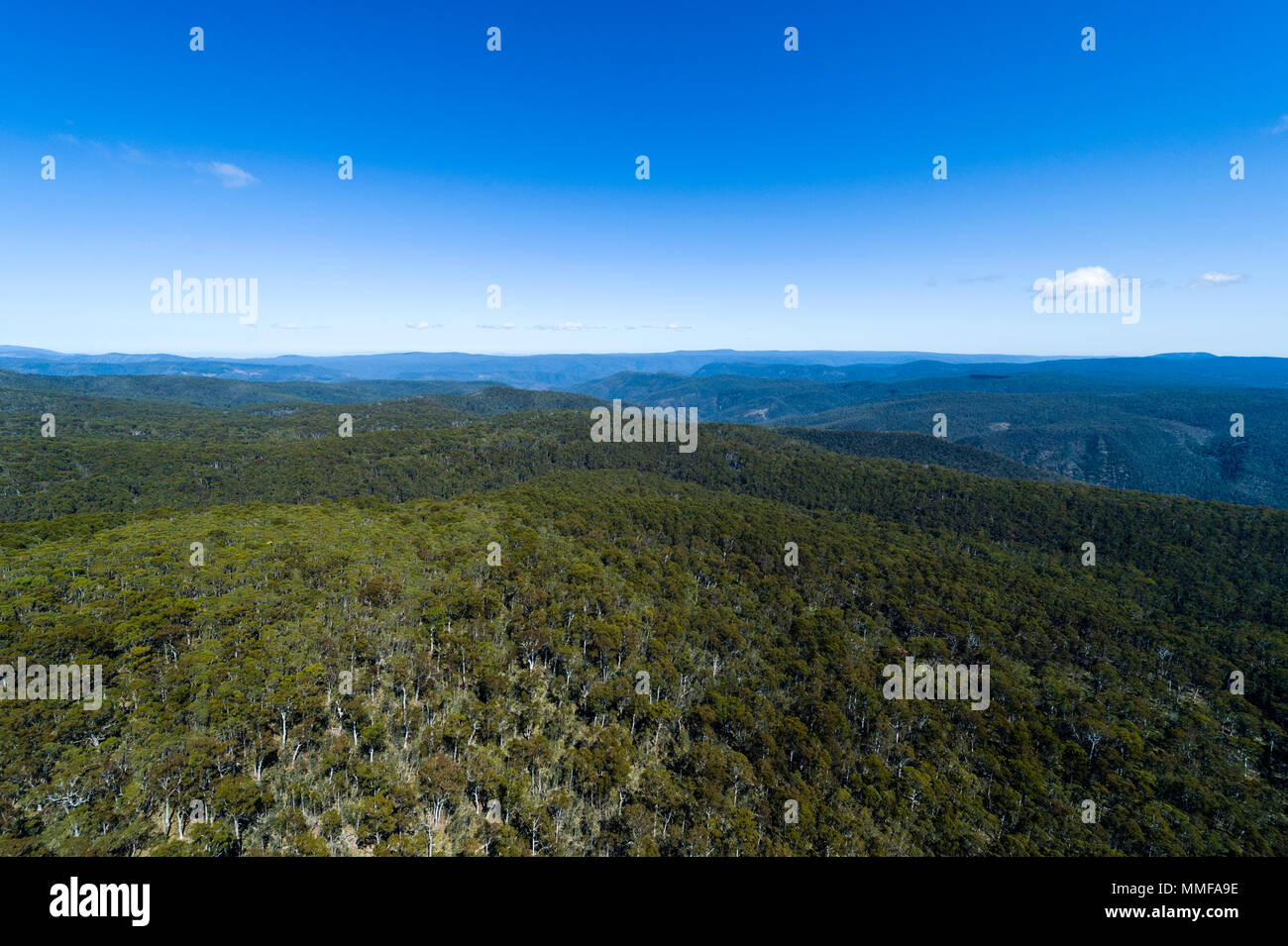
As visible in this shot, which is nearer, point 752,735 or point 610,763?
point 610,763

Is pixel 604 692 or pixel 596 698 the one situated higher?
pixel 604 692

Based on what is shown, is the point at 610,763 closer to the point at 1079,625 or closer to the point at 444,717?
the point at 444,717

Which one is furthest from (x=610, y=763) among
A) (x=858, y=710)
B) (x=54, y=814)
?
(x=54, y=814)

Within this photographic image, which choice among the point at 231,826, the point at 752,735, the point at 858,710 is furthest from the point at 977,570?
the point at 231,826
